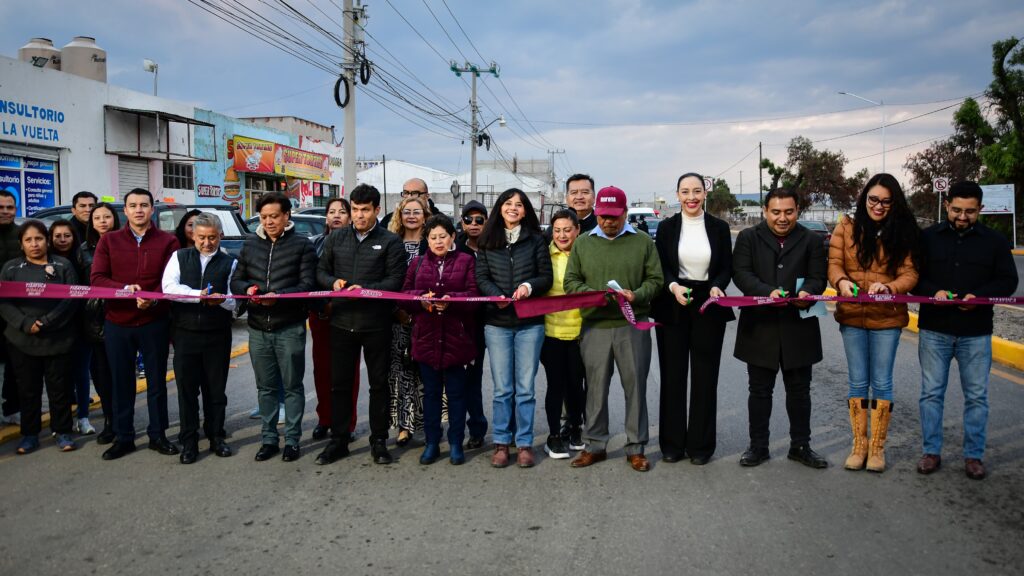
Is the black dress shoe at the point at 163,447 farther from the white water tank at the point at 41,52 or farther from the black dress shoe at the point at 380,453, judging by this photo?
the white water tank at the point at 41,52

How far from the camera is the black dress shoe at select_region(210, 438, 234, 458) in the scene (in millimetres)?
5715

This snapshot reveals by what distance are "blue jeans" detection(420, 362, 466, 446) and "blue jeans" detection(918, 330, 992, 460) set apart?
3253mm

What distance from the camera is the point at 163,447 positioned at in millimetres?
5738

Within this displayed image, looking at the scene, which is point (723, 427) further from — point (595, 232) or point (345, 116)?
point (345, 116)

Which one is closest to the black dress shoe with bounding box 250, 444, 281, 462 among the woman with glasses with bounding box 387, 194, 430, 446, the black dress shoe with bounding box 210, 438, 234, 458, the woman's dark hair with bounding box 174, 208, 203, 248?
the black dress shoe with bounding box 210, 438, 234, 458

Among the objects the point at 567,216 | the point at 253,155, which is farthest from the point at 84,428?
the point at 253,155

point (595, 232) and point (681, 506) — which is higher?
point (595, 232)

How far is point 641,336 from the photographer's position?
18.0 feet

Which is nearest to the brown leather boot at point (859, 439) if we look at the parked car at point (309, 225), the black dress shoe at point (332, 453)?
the black dress shoe at point (332, 453)

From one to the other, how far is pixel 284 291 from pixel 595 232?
2.36m

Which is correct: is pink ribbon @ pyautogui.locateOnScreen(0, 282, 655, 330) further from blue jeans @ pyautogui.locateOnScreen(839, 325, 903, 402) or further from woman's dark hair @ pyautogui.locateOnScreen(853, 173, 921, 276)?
woman's dark hair @ pyautogui.locateOnScreen(853, 173, 921, 276)

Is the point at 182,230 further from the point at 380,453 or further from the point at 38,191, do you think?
the point at 38,191

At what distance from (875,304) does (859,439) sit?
95 centimetres

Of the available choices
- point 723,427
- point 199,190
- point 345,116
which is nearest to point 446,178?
point 199,190
